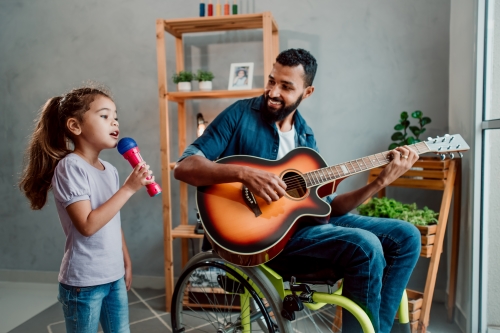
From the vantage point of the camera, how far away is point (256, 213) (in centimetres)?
150

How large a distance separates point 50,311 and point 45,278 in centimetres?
59

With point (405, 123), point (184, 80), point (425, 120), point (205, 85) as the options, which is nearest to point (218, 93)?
point (205, 85)

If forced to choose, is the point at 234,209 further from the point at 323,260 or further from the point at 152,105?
the point at 152,105

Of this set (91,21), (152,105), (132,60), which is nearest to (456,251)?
(152,105)

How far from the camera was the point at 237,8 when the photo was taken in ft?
8.66

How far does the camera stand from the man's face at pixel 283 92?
1754 mm

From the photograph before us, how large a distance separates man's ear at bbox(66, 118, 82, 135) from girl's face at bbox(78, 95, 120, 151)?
0.04 ft

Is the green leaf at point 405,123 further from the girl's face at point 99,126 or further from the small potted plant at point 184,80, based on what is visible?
the girl's face at point 99,126

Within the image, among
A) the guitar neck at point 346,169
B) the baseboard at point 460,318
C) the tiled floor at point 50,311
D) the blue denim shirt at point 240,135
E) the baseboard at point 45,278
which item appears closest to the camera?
the guitar neck at point 346,169

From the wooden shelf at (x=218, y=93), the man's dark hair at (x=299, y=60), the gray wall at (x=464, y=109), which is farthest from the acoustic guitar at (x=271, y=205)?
the wooden shelf at (x=218, y=93)

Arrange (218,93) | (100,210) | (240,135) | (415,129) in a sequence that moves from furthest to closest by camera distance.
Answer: (218,93) < (415,129) < (240,135) < (100,210)

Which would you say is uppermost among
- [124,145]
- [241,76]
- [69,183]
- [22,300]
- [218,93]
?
[241,76]

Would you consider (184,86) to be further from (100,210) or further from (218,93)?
(100,210)

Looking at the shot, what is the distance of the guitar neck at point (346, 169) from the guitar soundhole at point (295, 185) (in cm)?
2
